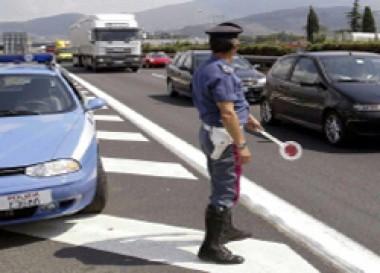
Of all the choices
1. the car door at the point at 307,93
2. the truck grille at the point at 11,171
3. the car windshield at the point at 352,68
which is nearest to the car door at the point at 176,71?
the car door at the point at 307,93

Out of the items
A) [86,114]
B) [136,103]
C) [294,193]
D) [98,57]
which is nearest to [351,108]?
[294,193]

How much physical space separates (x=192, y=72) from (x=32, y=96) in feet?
33.5

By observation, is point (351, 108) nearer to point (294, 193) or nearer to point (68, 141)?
point (294, 193)

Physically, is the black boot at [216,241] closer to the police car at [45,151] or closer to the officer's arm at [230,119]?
the officer's arm at [230,119]

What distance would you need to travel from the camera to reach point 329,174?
752 cm

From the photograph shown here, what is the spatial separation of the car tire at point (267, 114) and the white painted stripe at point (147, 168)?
13.4 ft

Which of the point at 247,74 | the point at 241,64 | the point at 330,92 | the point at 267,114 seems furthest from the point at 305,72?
the point at 241,64

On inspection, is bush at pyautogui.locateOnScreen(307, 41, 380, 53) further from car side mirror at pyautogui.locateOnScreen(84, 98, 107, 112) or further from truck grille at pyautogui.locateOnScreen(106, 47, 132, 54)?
car side mirror at pyautogui.locateOnScreen(84, 98, 107, 112)

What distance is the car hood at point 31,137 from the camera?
16.7 feet

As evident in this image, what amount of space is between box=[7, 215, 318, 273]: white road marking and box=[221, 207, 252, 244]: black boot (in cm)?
5

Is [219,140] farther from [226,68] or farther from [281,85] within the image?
[281,85]

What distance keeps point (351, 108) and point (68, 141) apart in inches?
196

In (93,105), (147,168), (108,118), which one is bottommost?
(108,118)

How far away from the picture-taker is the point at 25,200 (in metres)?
4.90
